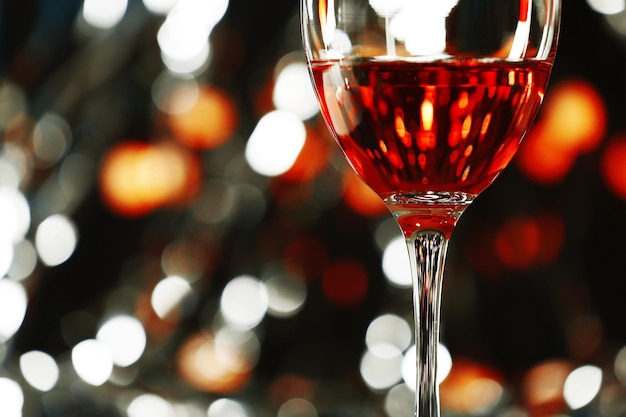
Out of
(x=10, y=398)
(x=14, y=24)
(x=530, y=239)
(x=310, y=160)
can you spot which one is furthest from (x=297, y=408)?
(x=14, y=24)

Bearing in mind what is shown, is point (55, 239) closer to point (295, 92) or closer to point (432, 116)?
point (295, 92)

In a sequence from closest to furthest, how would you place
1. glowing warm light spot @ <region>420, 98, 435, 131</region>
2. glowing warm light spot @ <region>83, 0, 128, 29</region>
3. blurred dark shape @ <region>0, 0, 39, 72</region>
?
glowing warm light spot @ <region>420, 98, 435, 131</region>, glowing warm light spot @ <region>83, 0, 128, 29</region>, blurred dark shape @ <region>0, 0, 39, 72</region>

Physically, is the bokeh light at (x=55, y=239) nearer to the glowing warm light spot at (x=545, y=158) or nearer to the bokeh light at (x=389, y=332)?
the bokeh light at (x=389, y=332)

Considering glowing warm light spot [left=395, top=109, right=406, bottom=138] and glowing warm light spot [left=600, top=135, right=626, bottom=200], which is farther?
glowing warm light spot [left=600, top=135, right=626, bottom=200]

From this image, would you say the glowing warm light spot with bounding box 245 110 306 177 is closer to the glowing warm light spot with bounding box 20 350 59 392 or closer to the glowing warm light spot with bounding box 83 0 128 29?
the glowing warm light spot with bounding box 83 0 128 29

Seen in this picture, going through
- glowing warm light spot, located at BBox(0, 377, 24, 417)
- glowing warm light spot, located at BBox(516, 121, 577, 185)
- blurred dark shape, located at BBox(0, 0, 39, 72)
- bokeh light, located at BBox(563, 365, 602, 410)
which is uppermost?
blurred dark shape, located at BBox(0, 0, 39, 72)

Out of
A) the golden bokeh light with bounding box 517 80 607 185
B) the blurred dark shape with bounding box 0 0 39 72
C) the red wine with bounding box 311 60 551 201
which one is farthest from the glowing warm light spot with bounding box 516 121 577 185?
the red wine with bounding box 311 60 551 201

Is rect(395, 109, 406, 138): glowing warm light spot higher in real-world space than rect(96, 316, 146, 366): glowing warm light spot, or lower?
higher

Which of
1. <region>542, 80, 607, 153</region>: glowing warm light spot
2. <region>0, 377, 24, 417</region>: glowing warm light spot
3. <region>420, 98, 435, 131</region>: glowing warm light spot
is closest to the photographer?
<region>420, 98, 435, 131</region>: glowing warm light spot
